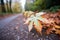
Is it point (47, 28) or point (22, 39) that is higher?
point (47, 28)

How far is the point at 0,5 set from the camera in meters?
7.97

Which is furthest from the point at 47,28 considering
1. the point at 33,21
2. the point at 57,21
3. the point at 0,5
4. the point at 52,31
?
the point at 0,5

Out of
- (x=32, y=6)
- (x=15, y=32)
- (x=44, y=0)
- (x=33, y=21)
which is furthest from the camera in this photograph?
(x=44, y=0)

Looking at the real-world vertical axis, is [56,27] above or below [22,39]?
above

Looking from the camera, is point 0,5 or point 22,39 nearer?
point 22,39

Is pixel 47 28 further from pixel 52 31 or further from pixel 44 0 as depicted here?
pixel 44 0

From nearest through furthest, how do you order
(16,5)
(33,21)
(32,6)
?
(33,21), (32,6), (16,5)

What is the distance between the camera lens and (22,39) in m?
2.31

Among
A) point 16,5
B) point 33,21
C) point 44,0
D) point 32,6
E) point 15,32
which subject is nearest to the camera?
point 33,21

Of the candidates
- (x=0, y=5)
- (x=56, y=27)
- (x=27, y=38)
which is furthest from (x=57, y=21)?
(x=0, y=5)

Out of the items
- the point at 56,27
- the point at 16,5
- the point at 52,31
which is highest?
the point at 56,27

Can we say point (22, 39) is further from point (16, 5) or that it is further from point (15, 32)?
point (16, 5)

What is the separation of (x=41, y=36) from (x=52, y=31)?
287mm

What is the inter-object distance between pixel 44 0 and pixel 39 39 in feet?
6.32
